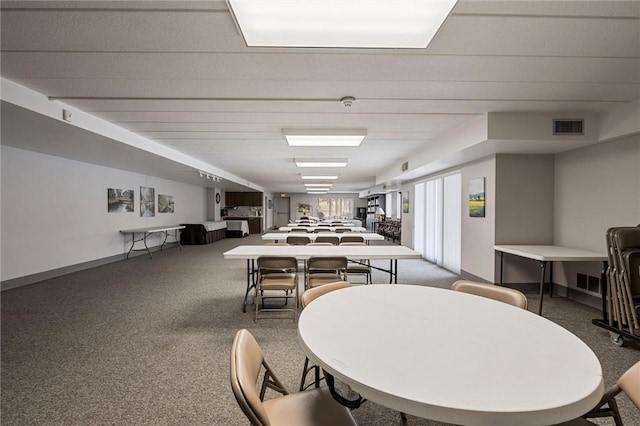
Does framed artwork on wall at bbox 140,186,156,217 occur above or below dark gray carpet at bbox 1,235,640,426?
above

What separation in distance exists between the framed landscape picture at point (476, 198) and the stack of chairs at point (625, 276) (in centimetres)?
219

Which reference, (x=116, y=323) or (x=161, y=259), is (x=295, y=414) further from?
(x=161, y=259)

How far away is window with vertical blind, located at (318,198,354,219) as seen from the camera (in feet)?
69.7

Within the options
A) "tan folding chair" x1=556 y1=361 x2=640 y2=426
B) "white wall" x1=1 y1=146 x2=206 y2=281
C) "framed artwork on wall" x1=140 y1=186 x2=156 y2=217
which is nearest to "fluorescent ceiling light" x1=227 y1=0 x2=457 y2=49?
"tan folding chair" x1=556 y1=361 x2=640 y2=426

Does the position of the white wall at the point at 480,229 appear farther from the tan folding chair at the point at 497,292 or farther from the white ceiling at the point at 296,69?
the tan folding chair at the point at 497,292

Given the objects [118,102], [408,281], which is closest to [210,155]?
[118,102]

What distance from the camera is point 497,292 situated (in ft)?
6.63

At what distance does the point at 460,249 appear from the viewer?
19.5ft

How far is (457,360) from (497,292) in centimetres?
124

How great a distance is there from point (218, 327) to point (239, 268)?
11.0ft

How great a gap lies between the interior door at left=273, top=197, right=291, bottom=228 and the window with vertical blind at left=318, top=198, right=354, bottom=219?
2438mm

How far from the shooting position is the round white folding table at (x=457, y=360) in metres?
0.80

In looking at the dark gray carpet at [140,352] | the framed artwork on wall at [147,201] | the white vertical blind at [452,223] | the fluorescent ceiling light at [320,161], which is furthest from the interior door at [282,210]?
the dark gray carpet at [140,352]

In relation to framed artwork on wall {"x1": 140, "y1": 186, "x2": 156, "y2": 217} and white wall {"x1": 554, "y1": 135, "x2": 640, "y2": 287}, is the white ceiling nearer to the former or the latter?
white wall {"x1": 554, "y1": 135, "x2": 640, "y2": 287}
